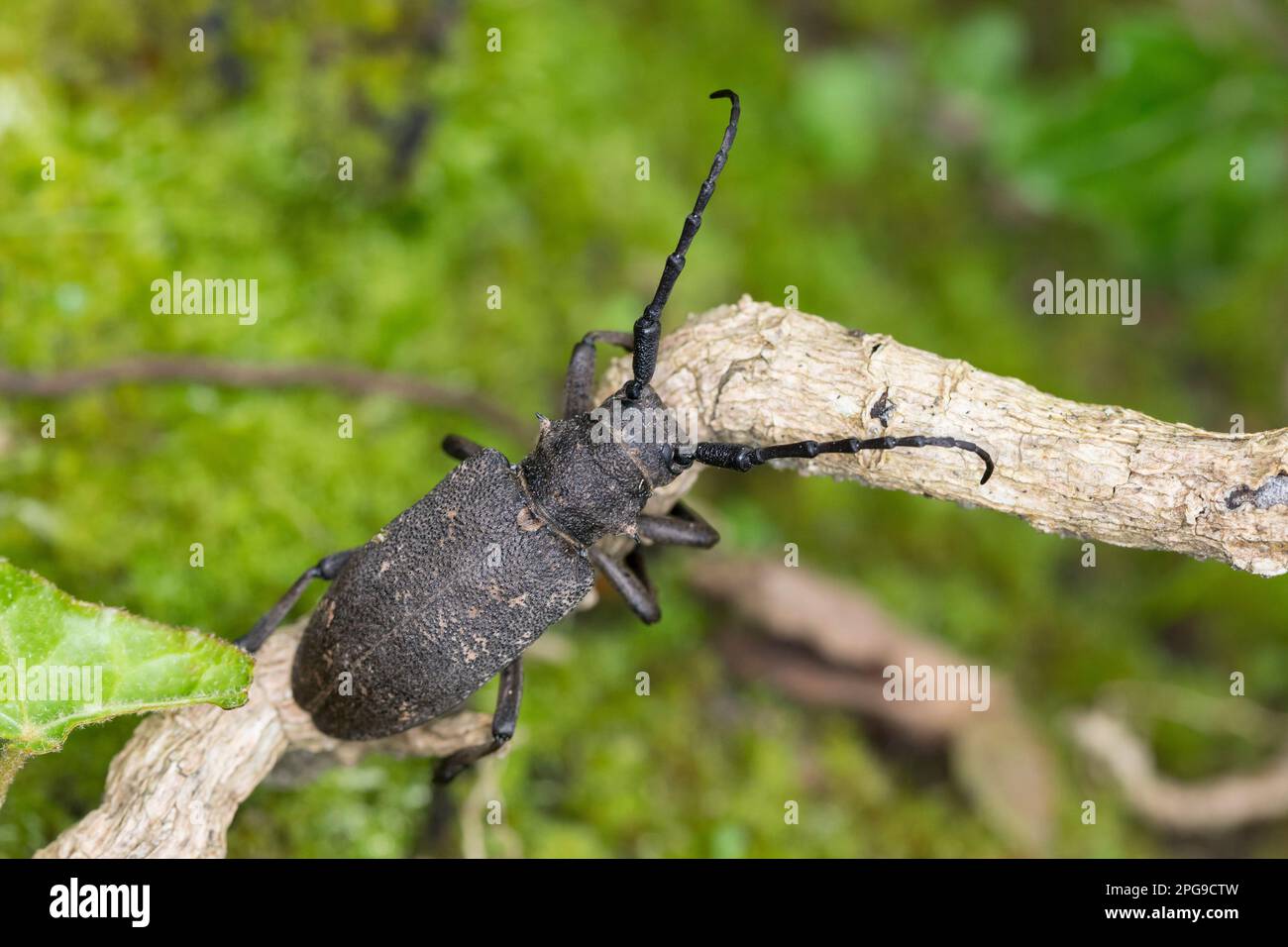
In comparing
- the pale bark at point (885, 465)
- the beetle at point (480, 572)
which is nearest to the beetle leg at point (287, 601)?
the beetle at point (480, 572)

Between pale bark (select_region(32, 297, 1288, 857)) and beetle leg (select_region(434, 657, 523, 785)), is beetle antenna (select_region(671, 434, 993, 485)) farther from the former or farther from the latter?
beetle leg (select_region(434, 657, 523, 785))

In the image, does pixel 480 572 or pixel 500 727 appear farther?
pixel 500 727

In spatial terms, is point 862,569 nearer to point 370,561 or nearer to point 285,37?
point 370,561

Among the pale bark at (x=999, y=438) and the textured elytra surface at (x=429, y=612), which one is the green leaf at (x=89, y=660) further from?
the pale bark at (x=999, y=438)

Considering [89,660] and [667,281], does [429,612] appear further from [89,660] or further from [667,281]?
[667,281]

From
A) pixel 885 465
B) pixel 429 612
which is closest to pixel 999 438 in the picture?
pixel 885 465

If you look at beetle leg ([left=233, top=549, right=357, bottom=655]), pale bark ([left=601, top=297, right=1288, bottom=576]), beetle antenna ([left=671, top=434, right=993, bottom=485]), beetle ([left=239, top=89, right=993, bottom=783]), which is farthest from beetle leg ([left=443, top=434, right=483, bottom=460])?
pale bark ([left=601, top=297, right=1288, bottom=576])
